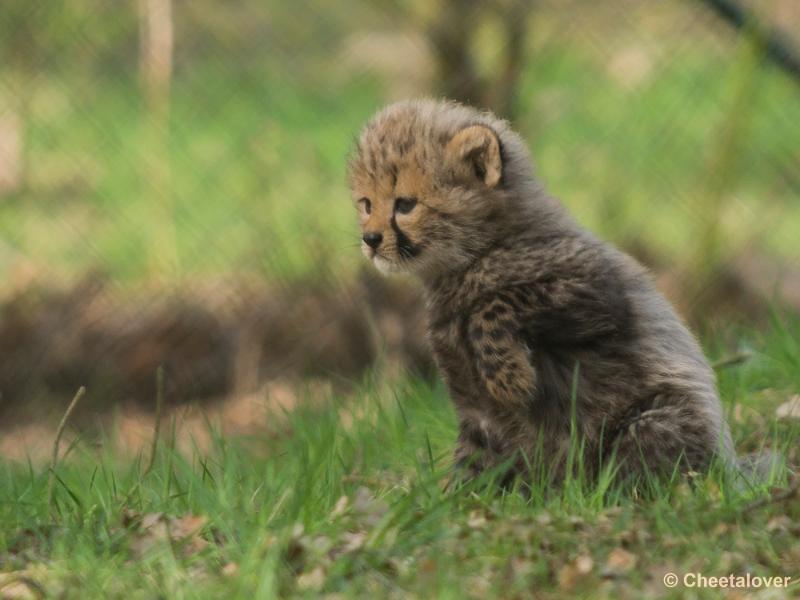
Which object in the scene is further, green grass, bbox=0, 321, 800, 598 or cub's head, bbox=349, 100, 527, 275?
cub's head, bbox=349, 100, 527, 275

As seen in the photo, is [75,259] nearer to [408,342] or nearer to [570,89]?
[408,342]

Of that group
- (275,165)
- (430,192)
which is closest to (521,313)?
(430,192)

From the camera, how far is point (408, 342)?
779cm

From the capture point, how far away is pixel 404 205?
4586 mm

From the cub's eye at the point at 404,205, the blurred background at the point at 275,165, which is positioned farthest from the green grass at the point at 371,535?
the blurred background at the point at 275,165

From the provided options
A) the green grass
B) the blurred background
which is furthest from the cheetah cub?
the blurred background

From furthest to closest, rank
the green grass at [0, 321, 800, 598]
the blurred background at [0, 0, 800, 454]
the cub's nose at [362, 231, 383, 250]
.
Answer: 1. the blurred background at [0, 0, 800, 454]
2. the cub's nose at [362, 231, 383, 250]
3. the green grass at [0, 321, 800, 598]

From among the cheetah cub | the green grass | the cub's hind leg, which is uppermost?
the cheetah cub

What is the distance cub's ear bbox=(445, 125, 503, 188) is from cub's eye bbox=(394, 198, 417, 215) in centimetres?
16

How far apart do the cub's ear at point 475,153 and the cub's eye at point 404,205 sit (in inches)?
6.1

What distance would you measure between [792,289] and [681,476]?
4537 mm

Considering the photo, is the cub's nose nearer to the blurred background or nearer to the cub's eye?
the cub's eye

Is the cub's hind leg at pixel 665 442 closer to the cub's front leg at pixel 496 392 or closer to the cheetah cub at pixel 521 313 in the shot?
the cheetah cub at pixel 521 313

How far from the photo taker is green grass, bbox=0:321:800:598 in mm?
3771
